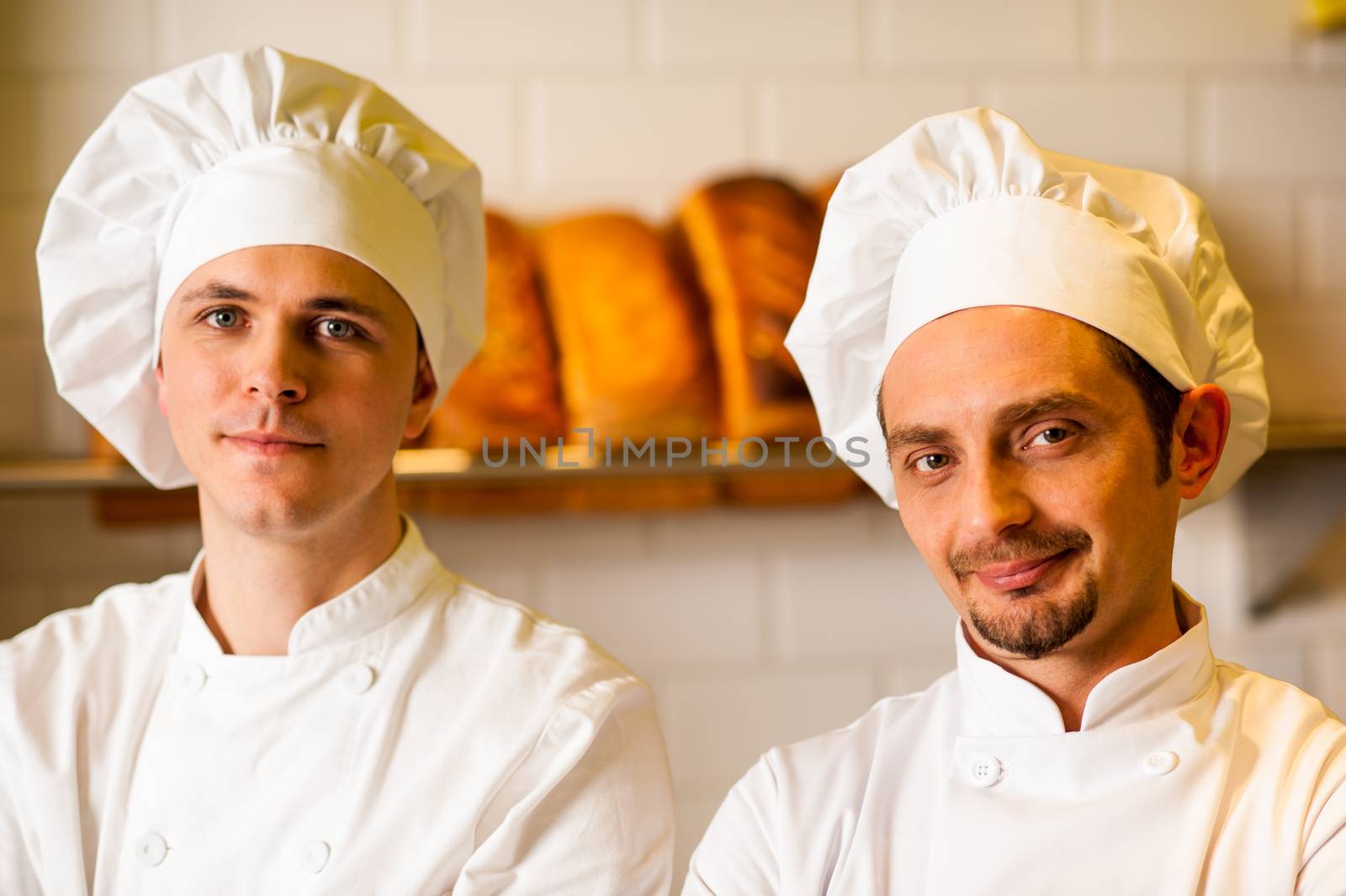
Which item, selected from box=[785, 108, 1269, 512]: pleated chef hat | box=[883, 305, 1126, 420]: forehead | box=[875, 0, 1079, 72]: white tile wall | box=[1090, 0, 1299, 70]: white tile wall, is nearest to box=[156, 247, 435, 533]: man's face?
box=[785, 108, 1269, 512]: pleated chef hat

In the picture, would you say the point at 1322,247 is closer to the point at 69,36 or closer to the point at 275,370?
the point at 275,370

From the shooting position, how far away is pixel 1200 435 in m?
1.14

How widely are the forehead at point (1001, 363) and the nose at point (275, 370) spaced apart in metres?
0.55

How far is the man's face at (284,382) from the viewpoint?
1.24 meters

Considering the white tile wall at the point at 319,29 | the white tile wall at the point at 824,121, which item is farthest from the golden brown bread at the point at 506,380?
the white tile wall at the point at 824,121

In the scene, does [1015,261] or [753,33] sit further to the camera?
[753,33]

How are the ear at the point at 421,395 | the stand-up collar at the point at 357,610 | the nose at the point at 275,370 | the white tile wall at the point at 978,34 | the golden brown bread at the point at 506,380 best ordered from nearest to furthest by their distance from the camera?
the nose at the point at 275,370 < the stand-up collar at the point at 357,610 < the ear at the point at 421,395 < the golden brown bread at the point at 506,380 < the white tile wall at the point at 978,34

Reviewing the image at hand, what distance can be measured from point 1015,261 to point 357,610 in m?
0.71

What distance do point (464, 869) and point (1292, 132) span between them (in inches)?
69.8

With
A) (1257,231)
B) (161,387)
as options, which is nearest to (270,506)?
(161,387)

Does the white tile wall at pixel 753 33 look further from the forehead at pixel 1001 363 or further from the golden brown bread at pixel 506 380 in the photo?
the forehead at pixel 1001 363

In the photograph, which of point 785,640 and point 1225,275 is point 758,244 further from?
point 1225,275

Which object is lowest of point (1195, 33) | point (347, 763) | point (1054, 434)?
point (347, 763)

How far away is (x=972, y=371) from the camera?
42.1 inches
